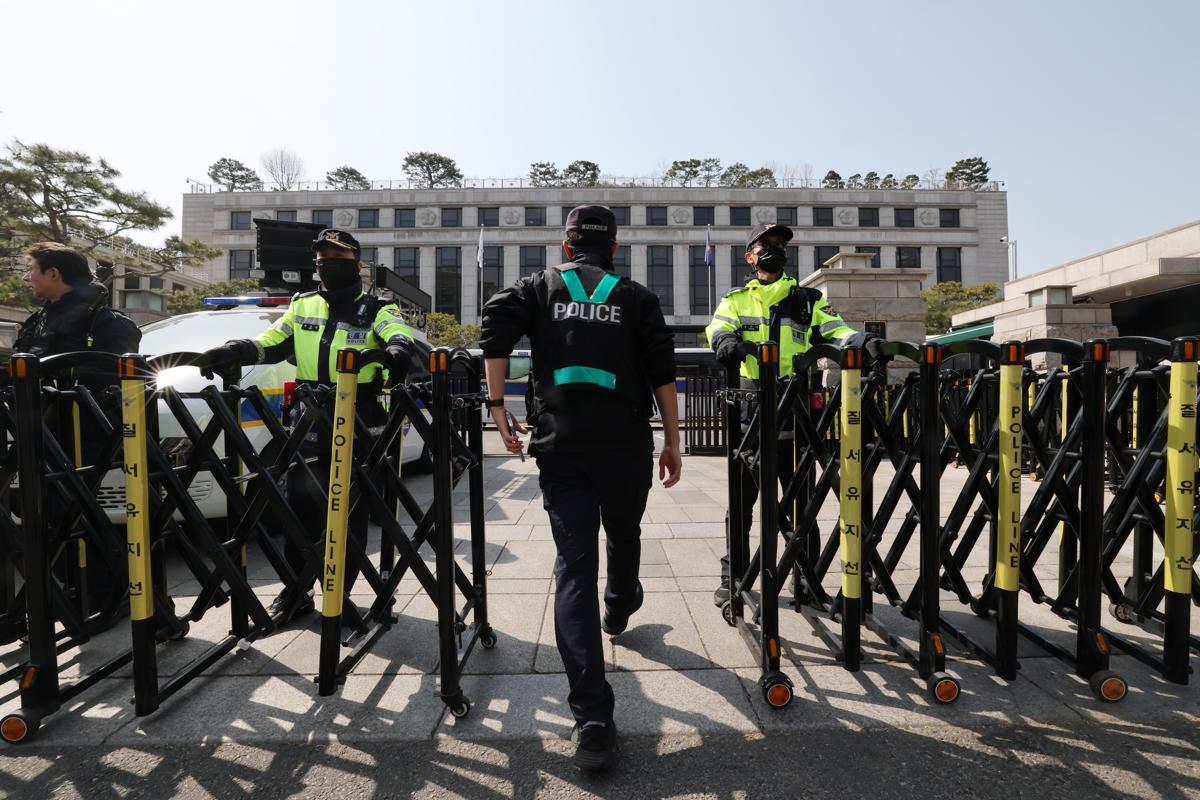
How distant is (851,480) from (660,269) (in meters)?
51.9

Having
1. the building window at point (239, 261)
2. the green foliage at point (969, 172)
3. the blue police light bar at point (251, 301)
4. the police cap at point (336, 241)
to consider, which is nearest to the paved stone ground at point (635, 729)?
the police cap at point (336, 241)

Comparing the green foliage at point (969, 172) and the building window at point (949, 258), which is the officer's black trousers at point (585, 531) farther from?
the green foliage at point (969, 172)

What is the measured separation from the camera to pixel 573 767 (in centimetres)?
223

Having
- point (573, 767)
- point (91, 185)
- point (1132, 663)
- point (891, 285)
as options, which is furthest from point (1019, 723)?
point (91, 185)

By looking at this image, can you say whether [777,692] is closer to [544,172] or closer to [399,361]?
[399,361]

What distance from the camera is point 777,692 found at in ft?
8.41

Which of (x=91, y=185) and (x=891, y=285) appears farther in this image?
(x=91, y=185)

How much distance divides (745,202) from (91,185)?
1765 inches

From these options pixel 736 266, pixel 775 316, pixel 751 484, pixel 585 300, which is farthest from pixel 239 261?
pixel 585 300

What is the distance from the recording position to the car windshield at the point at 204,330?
5.80m

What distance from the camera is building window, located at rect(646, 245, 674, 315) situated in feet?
173

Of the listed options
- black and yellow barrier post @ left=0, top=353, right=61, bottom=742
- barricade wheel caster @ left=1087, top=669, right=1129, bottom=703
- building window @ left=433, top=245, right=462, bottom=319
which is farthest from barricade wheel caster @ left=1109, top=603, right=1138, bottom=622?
building window @ left=433, top=245, right=462, bottom=319

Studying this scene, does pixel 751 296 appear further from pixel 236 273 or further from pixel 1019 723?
pixel 236 273

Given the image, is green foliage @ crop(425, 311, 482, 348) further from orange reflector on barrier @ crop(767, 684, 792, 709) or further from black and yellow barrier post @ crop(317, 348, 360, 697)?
orange reflector on barrier @ crop(767, 684, 792, 709)
